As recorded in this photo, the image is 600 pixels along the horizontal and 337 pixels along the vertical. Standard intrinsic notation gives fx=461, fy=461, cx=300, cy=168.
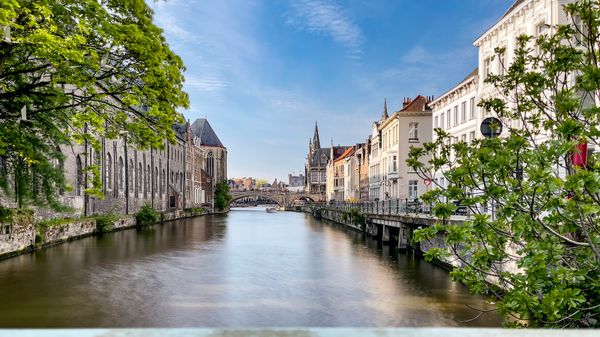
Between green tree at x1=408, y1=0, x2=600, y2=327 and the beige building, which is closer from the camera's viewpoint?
green tree at x1=408, y1=0, x2=600, y2=327

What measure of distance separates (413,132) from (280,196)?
78976mm

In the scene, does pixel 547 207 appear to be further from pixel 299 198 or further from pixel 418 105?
pixel 299 198

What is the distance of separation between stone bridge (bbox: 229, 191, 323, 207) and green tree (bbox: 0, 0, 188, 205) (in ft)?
338

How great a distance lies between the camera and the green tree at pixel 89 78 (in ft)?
39.4

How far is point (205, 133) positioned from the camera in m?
111

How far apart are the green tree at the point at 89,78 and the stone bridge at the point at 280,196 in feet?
338

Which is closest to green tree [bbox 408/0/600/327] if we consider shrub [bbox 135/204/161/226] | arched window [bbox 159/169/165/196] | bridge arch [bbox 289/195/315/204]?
shrub [bbox 135/204/161/226]

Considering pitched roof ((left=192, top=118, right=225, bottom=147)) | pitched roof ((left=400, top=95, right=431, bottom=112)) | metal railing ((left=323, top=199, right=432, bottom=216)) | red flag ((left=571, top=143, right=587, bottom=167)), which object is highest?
pitched roof ((left=192, top=118, right=225, bottom=147))

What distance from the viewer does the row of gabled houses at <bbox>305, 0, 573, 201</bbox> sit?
2388 centimetres

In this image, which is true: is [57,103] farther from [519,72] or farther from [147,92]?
[519,72]

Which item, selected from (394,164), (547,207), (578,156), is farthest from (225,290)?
(394,164)

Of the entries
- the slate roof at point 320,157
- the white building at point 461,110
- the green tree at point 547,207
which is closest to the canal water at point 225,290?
the green tree at point 547,207

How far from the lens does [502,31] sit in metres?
27.3

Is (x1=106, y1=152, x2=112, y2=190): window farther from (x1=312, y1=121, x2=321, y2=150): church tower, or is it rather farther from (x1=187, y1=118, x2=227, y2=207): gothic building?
(x1=312, y1=121, x2=321, y2=150): church tower
